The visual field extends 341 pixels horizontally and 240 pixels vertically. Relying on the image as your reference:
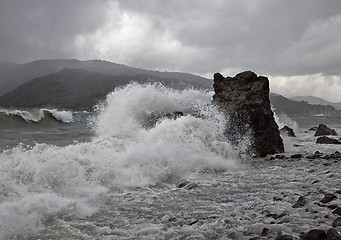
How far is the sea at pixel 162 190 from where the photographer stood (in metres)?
3.50

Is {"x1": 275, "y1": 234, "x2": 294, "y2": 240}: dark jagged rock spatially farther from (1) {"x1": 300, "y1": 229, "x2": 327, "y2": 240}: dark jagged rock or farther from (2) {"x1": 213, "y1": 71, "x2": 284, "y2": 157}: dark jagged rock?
(2) {"x1": 213, "y1": 71, "x2": 284, "y2": 157}: dark jagged rock

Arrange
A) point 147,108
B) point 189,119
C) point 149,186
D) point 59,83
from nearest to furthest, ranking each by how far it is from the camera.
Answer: point 149,186 < point 189,119 < point 147,108 < point 59,83

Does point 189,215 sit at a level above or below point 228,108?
below

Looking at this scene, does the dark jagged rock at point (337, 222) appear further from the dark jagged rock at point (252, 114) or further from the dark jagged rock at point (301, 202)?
the dark jagged rock at point (252, 114)

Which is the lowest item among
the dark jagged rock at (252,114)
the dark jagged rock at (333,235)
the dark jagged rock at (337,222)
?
the dark jagged rock at (337,222)

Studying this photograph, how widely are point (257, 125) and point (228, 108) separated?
4.45 ft

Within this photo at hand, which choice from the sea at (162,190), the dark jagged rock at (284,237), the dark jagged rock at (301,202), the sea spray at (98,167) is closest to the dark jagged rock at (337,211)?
the sea at (162,190)

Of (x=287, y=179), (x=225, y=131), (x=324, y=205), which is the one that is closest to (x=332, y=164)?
(x=287, y=179)

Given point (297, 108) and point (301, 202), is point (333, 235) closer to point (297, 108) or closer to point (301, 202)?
point (301, 202)

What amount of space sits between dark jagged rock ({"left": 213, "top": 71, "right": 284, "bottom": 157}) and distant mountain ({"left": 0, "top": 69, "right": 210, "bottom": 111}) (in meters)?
93.4

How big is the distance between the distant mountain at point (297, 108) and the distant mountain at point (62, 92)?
228 ft

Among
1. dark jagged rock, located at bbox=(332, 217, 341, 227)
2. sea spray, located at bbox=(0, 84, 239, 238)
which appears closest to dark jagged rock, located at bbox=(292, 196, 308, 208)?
dark jagged rock, located at bbox=(332, 217, 341, 227)

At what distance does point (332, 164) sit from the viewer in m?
7.95

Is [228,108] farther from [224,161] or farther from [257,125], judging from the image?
[224,161]
